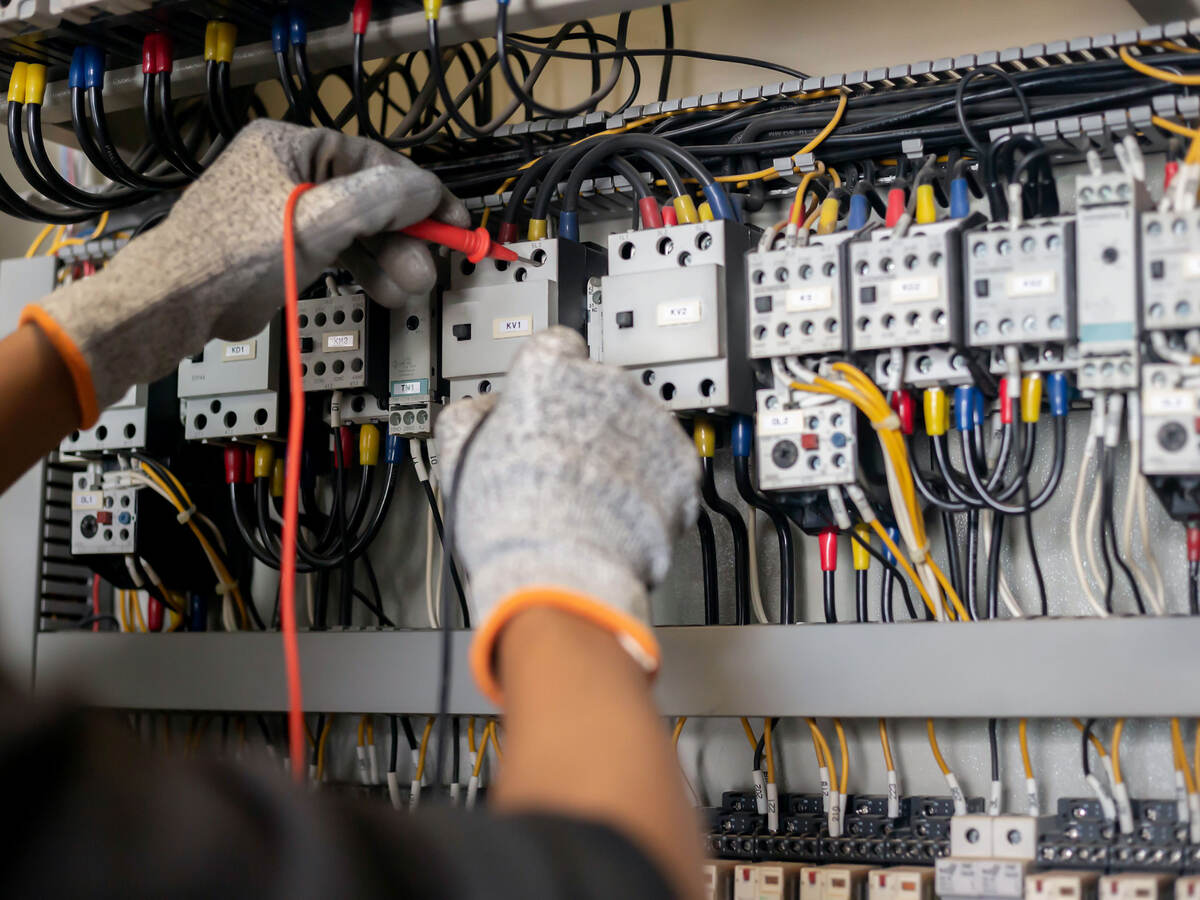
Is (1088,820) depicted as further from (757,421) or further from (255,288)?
(255,288)

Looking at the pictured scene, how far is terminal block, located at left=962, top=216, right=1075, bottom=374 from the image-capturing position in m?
1.24

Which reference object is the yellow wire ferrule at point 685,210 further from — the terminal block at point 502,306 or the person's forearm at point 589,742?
the person's forearm at point 589,742

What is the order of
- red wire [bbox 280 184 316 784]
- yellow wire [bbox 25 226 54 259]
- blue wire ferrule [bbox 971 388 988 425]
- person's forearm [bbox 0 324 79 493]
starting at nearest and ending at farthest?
red wire [bbox 280 184 316 784] < person's forearm [bbox 0 324 79 493] < blue wire ferrule [bbox 971 388 988 425] < yellow wire [bbox 25 226 54 259]

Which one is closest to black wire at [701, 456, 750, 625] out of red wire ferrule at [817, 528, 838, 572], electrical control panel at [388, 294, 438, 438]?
red wire ferrule at [817, 528, 838, 572]

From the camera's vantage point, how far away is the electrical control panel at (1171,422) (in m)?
1.14

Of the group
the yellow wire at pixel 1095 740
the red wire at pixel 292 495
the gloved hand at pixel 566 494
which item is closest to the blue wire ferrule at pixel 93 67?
the red wire at pixel 292 495

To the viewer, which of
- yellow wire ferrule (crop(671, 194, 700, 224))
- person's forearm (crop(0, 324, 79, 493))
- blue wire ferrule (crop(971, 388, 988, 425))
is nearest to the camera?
person's forearm (crop(0, 324, 79, 493))

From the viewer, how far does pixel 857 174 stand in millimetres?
1487

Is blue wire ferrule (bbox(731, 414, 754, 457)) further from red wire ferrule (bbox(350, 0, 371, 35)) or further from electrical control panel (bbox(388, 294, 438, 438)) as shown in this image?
red wire ferrule (bbox(350, 0, 371, 35))

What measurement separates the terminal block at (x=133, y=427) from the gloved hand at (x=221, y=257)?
41 cm

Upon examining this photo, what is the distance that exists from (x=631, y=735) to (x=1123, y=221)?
0.86 meters

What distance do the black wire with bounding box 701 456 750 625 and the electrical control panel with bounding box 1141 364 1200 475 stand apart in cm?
50

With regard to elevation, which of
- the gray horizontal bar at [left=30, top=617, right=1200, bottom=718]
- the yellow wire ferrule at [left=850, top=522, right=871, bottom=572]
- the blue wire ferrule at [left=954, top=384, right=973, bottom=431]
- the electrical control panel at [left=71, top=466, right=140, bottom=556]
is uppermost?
the blue wire ferrule at [left=954, top=384, right=973, bottom=431]

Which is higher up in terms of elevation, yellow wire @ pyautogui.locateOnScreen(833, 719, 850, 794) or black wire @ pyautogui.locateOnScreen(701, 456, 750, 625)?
black wire @ pyautogui.locateOnScreen(701, 456, 750, 625)
